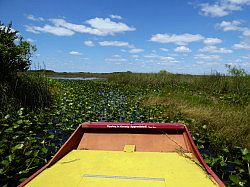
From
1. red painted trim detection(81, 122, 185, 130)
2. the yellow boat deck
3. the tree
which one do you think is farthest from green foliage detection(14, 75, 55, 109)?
the yellow boat deck

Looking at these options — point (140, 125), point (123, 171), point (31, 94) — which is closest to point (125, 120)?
point (140, 125)

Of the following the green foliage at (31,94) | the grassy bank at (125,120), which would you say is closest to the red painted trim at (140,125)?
the grassy bank at (125,120)

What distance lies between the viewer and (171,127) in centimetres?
505

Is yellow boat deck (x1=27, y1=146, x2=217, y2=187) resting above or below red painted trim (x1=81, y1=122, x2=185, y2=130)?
below

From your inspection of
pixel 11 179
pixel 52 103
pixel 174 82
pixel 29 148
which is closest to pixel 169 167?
pixel 11 179

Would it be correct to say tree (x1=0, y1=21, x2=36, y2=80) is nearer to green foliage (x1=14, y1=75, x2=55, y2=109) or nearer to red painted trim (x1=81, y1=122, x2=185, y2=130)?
green foliage (x1=14, y1=75, x2=55, y2=109)

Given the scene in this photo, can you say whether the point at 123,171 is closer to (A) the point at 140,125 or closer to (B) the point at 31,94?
(A) the point at 140,125

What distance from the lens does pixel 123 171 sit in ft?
11.0

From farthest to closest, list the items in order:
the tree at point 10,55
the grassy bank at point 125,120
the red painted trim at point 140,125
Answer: the tree at point 10,55 < the red painted trim at point 140,125 < the grassy bank at point 125,120

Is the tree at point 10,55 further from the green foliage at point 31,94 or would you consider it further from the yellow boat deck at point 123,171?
the yellow boat deck at point 123,171

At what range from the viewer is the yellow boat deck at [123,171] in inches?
117

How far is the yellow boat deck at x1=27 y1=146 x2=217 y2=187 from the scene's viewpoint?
9.73 feet

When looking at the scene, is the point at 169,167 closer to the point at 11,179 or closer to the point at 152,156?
the point at 152,156

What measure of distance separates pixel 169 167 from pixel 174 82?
2300cm
